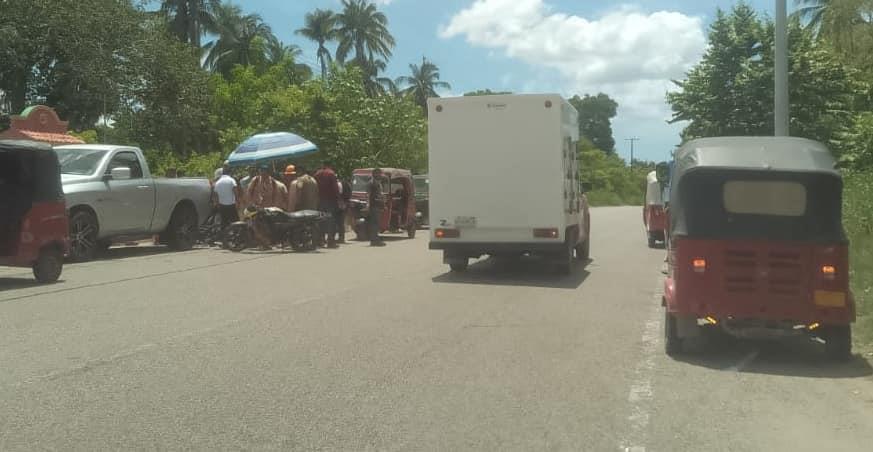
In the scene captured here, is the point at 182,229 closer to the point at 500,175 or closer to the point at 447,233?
the point at 447,233

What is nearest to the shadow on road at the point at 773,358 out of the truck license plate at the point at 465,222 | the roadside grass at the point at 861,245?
the roadside grass at the point at 861,245

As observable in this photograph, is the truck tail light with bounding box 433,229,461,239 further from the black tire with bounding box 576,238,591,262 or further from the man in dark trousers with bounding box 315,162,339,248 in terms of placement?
the man in dark trousers with bounding box 315,162,339,248

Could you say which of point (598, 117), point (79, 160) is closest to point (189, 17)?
point (79, 160)

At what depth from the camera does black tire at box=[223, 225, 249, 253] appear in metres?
19.1

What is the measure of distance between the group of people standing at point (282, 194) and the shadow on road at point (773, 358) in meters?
12.4

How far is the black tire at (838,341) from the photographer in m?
8.35

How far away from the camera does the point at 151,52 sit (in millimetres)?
38344

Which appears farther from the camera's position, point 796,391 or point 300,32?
point 300,32

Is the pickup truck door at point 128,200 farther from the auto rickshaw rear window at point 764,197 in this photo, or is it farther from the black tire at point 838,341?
the black tire at point 838,341

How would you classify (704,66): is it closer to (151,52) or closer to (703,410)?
(151,52)

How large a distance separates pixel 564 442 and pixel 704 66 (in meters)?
26.4

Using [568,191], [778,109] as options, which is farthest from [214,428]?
[778,109]

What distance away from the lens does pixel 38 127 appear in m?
22.1

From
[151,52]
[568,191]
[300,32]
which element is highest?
[300,32]
